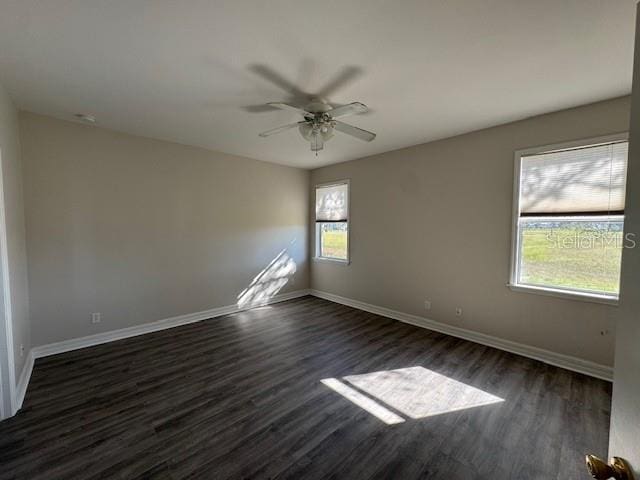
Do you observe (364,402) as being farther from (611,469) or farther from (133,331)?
(133,331)

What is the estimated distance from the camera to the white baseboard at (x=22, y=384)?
208cm

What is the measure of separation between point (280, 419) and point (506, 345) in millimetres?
2709

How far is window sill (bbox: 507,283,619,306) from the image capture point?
252 cm

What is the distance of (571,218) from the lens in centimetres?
270

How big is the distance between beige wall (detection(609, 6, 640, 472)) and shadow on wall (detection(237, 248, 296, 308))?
446cm

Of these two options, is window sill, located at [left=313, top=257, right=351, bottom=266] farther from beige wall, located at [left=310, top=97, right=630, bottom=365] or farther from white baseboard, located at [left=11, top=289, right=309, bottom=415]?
white baseboard, located at [left=11, top=289, right=309, bottom=415]

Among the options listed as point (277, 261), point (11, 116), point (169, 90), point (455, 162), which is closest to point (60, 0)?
point (169, 90)

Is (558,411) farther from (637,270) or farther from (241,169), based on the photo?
(241,169)

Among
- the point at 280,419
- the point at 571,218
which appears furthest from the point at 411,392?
the point at 571,218

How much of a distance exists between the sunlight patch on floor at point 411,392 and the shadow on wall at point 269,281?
8.34ft

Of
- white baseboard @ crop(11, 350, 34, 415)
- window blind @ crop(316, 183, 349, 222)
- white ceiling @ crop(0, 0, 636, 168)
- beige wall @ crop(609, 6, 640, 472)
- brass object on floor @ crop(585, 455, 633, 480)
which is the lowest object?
white baseboard @ crop(11, 350, 34, 415)

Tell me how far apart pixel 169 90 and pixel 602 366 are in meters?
4.71

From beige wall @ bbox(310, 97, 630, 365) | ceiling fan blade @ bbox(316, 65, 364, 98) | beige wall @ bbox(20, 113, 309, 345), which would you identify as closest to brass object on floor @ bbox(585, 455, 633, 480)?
ceiling fan blade @ bbox(316, 65, 364, 98)

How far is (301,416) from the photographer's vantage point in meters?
2.04
